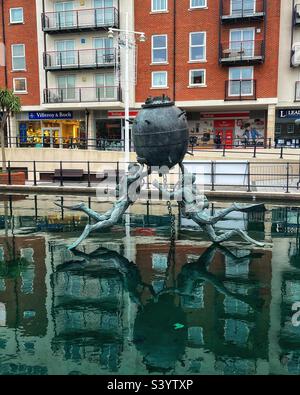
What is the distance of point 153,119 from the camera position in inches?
316

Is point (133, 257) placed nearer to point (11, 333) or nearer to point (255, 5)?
point (11, 333)

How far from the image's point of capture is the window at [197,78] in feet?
102

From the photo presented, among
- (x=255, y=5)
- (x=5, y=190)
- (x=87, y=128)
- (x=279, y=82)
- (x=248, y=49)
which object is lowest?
(x=5, y=190)

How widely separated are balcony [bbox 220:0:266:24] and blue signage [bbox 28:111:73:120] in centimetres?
1380

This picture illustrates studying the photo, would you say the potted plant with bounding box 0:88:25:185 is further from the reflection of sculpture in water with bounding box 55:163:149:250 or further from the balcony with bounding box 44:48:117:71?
the reflection of sculpture in water with bounding box 55:163:149:250

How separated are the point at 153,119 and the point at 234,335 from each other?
4.26 meters

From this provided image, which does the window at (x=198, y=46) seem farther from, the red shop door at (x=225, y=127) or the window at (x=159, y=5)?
the red shop door at (x=225, y=127)

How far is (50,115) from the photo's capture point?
3428 cm

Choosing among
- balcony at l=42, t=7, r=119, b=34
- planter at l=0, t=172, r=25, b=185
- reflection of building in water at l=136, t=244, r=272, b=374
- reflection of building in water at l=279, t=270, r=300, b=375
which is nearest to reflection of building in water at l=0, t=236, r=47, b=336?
reflection of building in water at l=136, t=244, r=272, b=374

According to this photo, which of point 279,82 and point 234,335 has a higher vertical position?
point 279,82

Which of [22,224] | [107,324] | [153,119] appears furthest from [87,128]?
[107,324]

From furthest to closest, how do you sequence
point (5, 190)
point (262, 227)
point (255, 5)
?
1. point (255, 5)
2. point (5, 190)
3. point (262, 227)

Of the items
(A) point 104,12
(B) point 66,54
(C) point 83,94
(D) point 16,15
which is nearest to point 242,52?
(A) point 104,12

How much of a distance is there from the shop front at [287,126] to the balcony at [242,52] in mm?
4328
